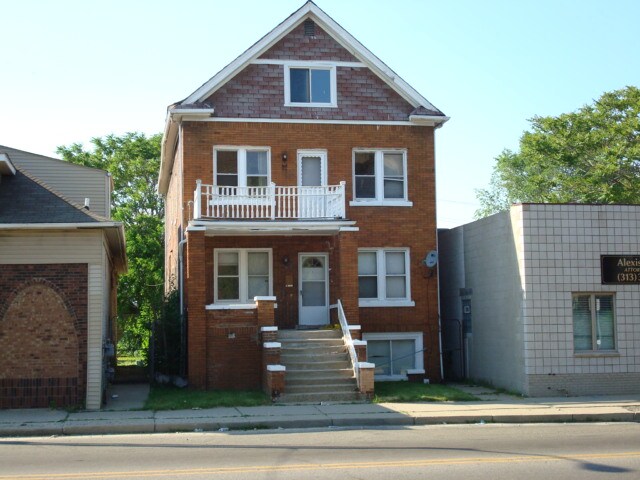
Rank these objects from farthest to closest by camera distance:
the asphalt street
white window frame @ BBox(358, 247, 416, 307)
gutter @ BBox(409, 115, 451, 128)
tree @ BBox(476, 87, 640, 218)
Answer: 1. tree @ BBox(476, 87, 640, 218)
2. gutter @ BBox(409, 115, 451, 128)
3. white window frame @ BBox(358, 247, 416, 307)
4. the asphalt street

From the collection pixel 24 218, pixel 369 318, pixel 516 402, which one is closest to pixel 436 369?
pixel 369 318

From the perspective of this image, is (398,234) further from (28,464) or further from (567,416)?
(28,464)

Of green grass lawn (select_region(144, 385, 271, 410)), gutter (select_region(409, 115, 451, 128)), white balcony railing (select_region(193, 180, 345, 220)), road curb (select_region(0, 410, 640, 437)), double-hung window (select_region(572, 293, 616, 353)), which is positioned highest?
gutter (select_region(409, 115, 451, 128))

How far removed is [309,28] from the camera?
2489 cm

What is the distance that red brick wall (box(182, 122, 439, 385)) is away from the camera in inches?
943

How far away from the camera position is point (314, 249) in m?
24.5

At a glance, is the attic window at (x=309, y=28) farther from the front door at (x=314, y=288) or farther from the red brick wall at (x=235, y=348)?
the red brick wall at (x=235, y=348)

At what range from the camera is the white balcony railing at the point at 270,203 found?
74.7 feet

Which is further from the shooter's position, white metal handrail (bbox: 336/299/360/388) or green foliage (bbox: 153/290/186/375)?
green foliage (bbox: 153/290/186/375)

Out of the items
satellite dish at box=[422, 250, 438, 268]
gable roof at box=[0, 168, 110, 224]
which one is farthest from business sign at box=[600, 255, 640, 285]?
gable roof at box=[0, 168, 110, 224]

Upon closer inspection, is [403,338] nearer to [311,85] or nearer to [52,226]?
[311,85]

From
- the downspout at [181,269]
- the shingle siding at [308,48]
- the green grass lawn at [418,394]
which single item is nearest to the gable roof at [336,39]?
the shingle siding at [308,48]

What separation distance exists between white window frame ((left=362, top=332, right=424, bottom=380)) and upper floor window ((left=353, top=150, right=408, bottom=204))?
3838 millimetres

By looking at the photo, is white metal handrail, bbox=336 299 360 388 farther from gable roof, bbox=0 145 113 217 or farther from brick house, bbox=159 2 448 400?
gable roof, bbox=0 145 113 217
